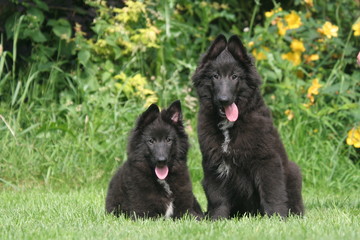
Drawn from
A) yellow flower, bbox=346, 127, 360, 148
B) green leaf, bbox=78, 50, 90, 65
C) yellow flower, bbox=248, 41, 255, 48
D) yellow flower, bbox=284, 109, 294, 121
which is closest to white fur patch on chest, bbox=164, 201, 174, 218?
yellow flower, bbox=346, 127, 360, 148

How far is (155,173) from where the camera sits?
5.68 m

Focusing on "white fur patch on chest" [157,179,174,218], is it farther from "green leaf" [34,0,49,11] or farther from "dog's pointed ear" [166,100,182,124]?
"green leaf" [34,0,49,11]

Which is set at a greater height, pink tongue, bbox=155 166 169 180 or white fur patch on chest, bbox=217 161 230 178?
white fur patch on chest, bbox=217 161 230 178

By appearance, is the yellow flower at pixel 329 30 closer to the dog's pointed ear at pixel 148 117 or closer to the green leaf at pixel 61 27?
the green leaf at pixel 61 27

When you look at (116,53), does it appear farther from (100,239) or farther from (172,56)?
(100,239)

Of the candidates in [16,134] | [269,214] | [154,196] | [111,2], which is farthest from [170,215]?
[111,2]

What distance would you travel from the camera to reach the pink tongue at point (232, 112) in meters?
5.49

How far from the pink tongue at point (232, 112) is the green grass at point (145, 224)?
0.77m

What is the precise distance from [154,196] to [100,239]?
3.99 feet

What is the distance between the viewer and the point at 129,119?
855 cm

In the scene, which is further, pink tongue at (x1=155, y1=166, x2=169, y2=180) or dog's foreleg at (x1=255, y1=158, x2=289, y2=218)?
pink tongue at (x1=155, y1=166, x2=169, y2=180)

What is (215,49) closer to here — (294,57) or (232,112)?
(232,112)

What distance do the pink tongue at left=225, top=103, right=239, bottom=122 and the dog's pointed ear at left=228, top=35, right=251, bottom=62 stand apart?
0.37 meters

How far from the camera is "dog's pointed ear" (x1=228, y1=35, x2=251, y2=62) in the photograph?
554cm
